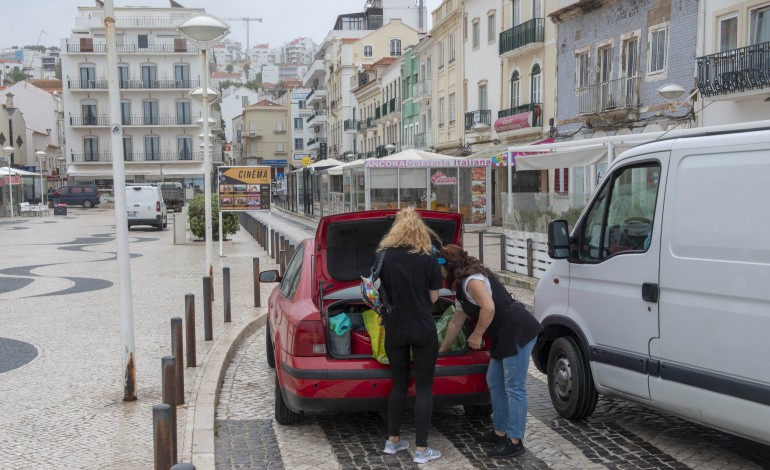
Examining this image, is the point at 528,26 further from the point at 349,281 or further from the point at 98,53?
the point at 98,53

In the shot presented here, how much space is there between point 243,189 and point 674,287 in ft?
48.3

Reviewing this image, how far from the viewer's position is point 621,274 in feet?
18.8

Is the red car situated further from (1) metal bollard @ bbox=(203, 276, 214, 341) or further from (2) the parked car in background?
(2) the parked car in background

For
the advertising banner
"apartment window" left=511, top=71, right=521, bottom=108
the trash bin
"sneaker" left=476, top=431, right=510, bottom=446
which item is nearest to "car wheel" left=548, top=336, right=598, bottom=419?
"sneaker" left=476, top=431, right=510, bottom=446

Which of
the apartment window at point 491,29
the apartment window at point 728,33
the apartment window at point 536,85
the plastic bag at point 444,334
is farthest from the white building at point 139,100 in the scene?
the plastic bag at point 444,334

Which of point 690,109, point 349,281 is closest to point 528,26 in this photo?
point 690,109

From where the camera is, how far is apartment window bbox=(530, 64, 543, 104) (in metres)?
30.2

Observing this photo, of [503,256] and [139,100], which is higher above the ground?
[139,100]

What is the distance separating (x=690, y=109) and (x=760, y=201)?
17.5 metres

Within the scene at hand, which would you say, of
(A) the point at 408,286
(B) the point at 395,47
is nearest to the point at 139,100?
(B) the point at 395,47

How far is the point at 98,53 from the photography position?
75500 millimetres

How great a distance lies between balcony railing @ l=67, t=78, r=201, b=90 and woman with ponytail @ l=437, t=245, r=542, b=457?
73.6 metres

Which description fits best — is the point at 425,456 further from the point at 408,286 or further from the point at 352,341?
the point at 408,286

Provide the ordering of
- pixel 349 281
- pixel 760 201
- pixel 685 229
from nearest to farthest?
pixel 760 201 → pixel 685 229 → pixel 349 281
